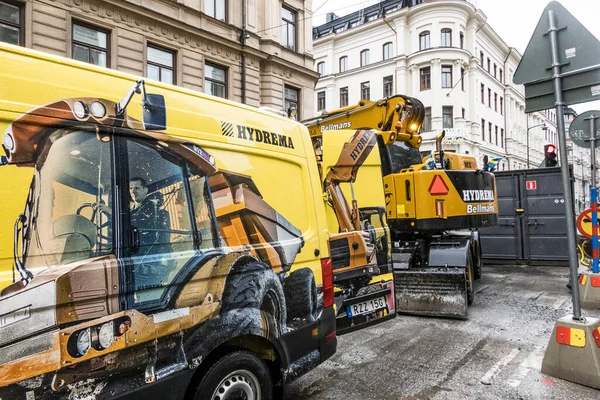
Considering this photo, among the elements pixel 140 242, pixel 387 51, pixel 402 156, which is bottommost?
pixel 140 242

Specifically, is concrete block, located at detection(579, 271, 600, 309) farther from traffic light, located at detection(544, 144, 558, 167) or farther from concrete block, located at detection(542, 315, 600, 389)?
traffic light, located at detection(544, 144, 558, 167)

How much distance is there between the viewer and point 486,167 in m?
8.21

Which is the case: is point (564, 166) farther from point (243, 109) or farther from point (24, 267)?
point (24, 267)

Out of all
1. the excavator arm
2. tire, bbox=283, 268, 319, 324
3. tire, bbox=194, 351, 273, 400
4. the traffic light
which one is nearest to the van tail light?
tire, bbox=283, 268, 319, 324

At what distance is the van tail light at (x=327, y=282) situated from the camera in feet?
11.2

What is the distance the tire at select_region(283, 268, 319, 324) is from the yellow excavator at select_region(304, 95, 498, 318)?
3.21m

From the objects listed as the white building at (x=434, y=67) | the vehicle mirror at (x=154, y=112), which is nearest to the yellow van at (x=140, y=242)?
the vehicle mirror at (x=154, y=112)

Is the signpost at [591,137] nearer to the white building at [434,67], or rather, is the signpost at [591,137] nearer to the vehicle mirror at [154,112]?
the vehicle mirror at [154,112]

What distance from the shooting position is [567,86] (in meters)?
4.22

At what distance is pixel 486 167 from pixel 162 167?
7.40m

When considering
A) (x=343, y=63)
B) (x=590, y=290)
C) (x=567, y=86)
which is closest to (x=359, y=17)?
(x=343, y=63)

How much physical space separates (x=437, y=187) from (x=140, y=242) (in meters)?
5.44

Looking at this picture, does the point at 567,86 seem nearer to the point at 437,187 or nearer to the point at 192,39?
the point at 437,187

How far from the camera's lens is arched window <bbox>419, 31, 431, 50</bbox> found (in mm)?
33753
